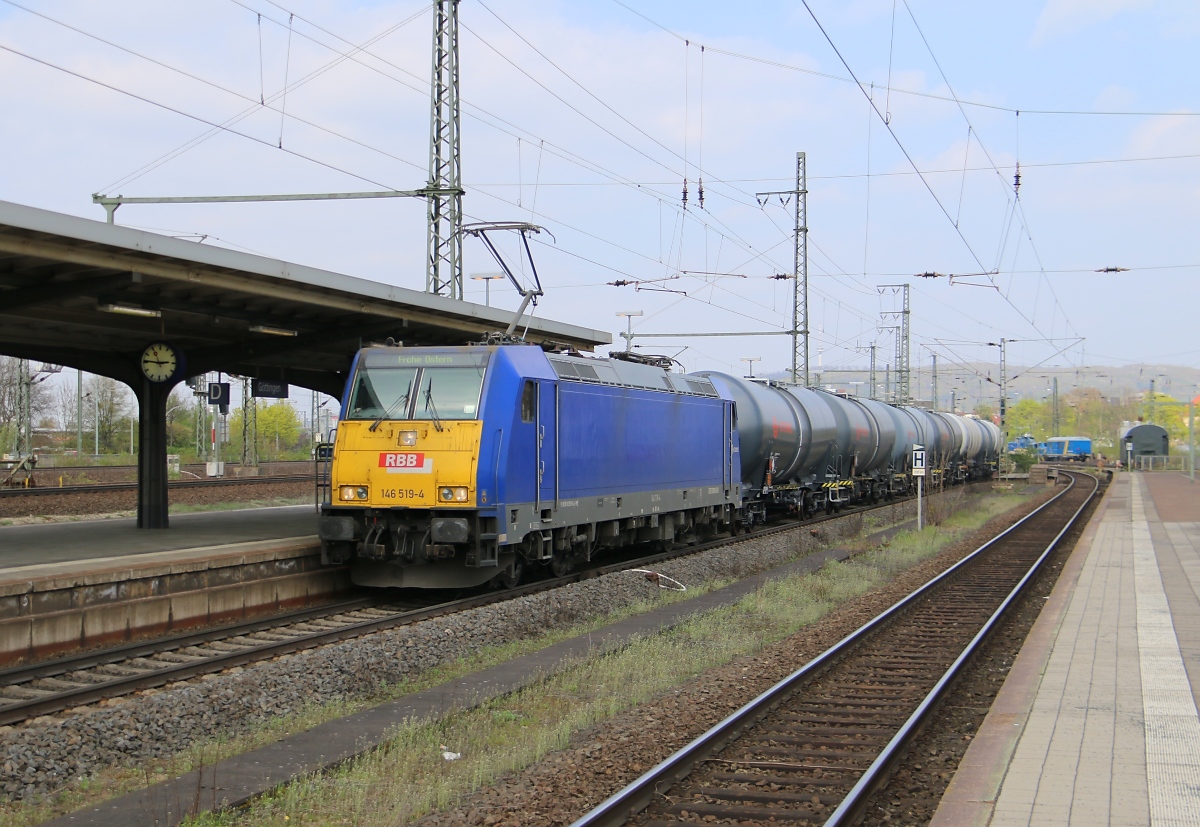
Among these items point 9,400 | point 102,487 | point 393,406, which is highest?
point 9,400

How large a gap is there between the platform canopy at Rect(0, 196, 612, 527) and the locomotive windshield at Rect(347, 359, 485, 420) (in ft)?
4.45

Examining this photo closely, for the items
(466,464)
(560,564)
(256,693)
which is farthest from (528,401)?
(256,693)

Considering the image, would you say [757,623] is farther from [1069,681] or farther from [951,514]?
[951,514]

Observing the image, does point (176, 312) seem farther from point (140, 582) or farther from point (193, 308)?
point (140, 582)

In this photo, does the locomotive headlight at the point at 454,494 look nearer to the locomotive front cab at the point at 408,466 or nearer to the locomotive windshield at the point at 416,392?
the locomotive front cab at the point at 408,466

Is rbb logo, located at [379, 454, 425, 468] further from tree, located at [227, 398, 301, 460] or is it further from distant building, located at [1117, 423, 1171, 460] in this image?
distant building, located at [1117, 423, 1171, 460]

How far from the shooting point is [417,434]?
13.9 metres

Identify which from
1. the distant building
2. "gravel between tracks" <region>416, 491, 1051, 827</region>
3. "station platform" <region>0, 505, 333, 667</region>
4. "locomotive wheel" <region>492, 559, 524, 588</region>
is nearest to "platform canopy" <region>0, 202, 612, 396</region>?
"station platform" <region>0, 505, 333, 667</region>

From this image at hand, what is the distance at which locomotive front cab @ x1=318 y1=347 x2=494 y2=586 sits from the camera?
13570 mm

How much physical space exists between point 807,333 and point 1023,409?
343ft

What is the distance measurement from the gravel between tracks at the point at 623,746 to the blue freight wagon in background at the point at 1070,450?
343 ft

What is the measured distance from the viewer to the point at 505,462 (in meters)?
13.7

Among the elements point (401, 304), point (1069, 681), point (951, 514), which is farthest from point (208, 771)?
point (951, 514)

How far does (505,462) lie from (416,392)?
162cm
